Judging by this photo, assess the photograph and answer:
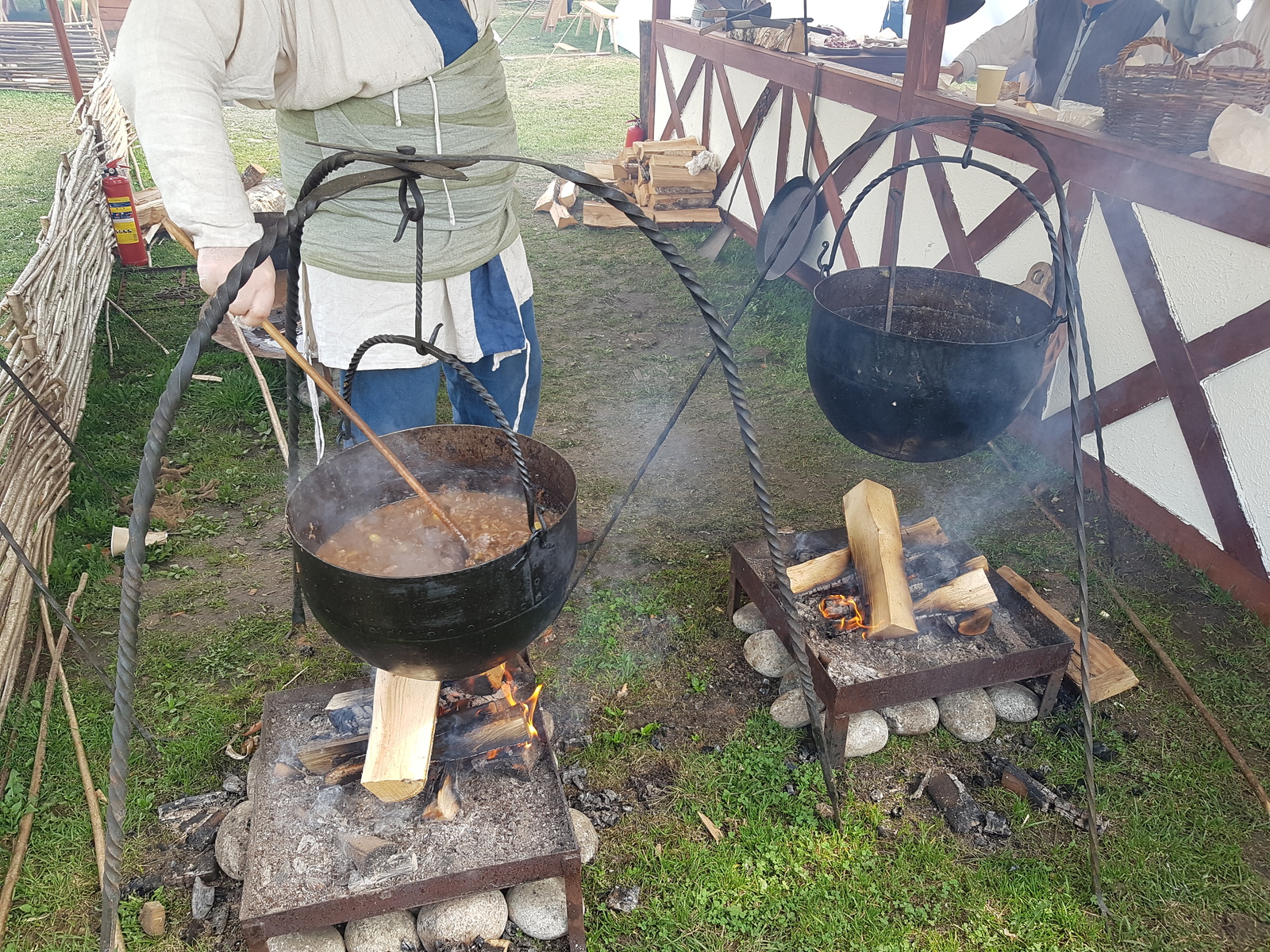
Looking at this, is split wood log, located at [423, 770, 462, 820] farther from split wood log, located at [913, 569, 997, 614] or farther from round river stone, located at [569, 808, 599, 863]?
split wood log, located at [913, 569, 997, 614]

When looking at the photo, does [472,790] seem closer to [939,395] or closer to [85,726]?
[85,726]

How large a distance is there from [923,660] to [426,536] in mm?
1856

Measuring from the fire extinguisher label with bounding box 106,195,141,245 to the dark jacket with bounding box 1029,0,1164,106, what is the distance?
7.81 meters

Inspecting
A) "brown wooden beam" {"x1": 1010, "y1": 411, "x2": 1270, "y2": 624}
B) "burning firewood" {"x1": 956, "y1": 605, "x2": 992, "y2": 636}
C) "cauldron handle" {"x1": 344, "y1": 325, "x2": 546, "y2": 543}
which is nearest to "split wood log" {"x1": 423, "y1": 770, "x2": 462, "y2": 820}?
"cauldron handle" {"x1": 344, "y1": 325, "x2": 546, "y2": 543}

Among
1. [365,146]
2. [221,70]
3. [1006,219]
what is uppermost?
[221,70]

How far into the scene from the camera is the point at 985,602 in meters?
3.14

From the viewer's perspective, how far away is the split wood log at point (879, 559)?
10.1 ft

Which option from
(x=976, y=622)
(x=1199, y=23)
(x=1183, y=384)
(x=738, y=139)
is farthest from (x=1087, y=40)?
(x=976, y=622)

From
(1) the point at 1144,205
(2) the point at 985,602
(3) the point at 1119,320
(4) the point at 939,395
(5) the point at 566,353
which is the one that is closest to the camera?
(4) the point at 939,395

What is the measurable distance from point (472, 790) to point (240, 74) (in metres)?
2.14

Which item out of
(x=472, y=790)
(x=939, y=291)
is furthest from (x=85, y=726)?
(x=939, y=291)

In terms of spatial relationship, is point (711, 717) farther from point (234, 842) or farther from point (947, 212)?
point (947, 212)

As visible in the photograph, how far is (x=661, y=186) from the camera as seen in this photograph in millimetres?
8883

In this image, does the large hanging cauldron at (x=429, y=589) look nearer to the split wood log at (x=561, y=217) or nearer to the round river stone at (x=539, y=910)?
the round river stone at (x=539, y=910)
